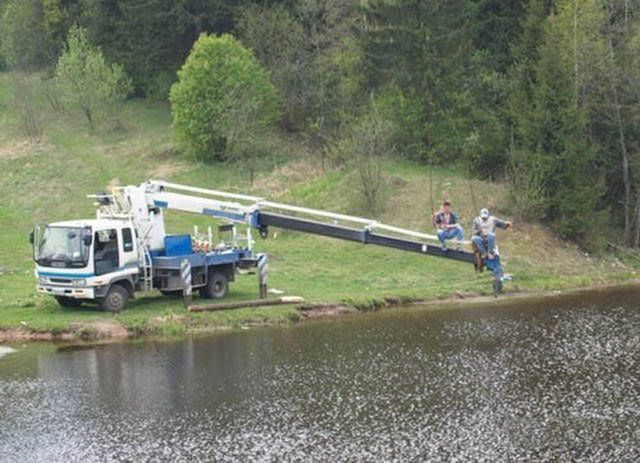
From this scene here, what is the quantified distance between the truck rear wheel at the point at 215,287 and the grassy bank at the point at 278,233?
1.56 ft

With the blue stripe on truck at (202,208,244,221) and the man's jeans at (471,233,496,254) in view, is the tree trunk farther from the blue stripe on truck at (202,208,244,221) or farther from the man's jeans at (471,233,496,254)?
the blue stripe on truck at (202,208,244,221)

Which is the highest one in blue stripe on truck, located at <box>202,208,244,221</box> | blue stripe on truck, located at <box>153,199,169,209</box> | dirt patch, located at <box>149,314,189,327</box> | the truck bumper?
blue stripe on truck, located at <box>153,199,169,209</box>

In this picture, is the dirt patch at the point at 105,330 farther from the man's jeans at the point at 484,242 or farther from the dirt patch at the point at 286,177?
the dirt patch at the point at 286,177

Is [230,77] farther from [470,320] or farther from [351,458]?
[351,458]

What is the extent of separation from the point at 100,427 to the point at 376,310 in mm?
14862

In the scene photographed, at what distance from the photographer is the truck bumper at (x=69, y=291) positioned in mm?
31188

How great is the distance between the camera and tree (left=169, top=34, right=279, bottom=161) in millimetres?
57188

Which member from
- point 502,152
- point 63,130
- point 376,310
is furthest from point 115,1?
point 376,310

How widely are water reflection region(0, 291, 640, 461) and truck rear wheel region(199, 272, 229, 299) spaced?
4048 mm

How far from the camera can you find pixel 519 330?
2933 centimetres

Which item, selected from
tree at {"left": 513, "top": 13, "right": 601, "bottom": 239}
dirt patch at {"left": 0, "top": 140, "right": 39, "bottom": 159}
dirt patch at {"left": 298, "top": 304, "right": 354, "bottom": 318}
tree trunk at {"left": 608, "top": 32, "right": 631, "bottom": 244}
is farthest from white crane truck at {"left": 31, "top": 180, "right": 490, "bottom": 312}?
dirt patch at {"left": 0, "top": 140, "right": 39, "bottom": 159}

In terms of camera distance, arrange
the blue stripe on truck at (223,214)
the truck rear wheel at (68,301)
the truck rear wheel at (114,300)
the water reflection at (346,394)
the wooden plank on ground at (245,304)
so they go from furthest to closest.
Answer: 1. the blue stripe on truck at (223,214)
2. the truck rear wheel at (68,301)
3. the wooden plank on ground at (245,304)
4. the truck rear wheel at (114,300)
5. the water reflection at (346,394)

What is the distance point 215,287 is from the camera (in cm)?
3416

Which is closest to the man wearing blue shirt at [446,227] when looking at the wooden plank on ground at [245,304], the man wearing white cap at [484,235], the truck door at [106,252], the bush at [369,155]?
the man wearing white cap at [484,235]
